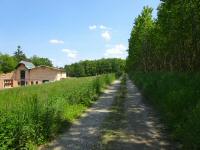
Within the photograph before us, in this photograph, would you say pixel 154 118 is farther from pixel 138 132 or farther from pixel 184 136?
Answer: pixel 184 136

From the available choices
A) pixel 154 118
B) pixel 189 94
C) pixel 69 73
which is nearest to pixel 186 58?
pixel 154 118

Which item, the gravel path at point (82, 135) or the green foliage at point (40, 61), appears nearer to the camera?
the gravel path at point (82, 135)

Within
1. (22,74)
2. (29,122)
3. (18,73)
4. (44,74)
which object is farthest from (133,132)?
(22,74)

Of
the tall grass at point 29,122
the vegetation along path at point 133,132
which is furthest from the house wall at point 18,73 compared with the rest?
the tall grass at point 29,122

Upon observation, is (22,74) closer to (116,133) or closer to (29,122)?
(116,133)

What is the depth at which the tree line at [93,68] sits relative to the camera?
166 meters

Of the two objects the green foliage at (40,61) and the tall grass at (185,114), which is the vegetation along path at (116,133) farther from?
the green foliage at (40,61)

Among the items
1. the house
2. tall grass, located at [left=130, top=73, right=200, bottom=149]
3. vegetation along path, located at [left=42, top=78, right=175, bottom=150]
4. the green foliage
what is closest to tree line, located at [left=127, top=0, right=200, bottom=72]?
tall grass, located at [left=130, top=73, right=200, bottom=149]

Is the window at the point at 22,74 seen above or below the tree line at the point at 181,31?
below

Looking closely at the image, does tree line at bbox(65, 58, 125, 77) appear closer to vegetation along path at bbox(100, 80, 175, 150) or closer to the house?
the house

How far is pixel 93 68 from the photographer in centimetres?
17050

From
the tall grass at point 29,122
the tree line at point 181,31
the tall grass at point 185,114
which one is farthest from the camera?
the tree line at point 181,31

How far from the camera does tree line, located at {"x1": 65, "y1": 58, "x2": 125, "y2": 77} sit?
166250 millimetres

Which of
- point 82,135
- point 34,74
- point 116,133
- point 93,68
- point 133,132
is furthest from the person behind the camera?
point 93,68
